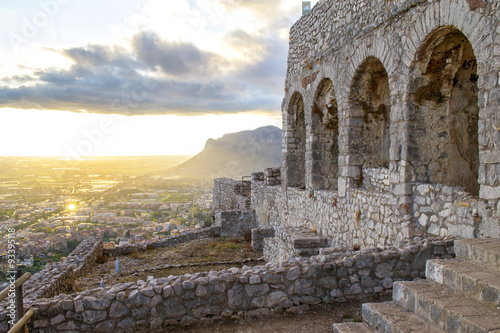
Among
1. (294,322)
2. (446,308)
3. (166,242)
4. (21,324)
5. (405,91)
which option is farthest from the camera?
(166,242)

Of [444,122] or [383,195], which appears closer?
[444,122]

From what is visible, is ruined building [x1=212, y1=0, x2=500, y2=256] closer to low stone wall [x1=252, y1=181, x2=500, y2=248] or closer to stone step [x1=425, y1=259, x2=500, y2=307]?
low stone wall [x1=252, y1=181, x2=500, y2=248]

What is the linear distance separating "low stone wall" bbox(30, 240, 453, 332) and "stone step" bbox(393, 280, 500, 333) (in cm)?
123

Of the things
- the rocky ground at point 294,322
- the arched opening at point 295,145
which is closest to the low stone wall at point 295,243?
the arched opening at point 295,145

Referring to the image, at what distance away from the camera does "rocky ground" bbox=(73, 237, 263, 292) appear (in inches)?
374

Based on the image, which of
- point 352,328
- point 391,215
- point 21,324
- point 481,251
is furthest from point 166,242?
point 481,251

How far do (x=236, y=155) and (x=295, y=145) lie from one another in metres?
45.8

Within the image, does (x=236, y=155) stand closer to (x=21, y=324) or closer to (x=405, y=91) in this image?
(x=405, y=91)

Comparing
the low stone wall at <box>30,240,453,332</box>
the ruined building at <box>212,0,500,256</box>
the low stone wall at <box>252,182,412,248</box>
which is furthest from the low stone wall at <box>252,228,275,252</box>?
the low stone wall at <box>30,240,453,332</box>

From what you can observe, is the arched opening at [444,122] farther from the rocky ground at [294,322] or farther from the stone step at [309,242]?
the stone step at [309,242]

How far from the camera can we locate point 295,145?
1219 centimetres

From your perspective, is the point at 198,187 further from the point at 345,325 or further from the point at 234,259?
the point at 345,325

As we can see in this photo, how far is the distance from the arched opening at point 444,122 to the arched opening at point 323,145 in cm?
390

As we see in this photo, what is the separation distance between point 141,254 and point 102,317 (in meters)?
8.64
